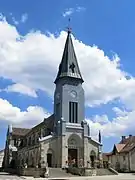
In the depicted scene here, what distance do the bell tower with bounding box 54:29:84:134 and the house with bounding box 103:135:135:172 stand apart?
19334 mm

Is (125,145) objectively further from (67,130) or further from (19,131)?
(19,131)

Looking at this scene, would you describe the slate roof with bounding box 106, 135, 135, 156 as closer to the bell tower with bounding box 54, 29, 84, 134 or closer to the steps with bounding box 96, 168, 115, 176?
the bell tower with bounding box 54, 29, 84, 134

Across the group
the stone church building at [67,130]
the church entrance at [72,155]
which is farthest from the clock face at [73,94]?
the church entrance at [72,155]

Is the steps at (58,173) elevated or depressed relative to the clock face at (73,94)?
depressed

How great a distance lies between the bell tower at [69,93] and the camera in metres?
62.9

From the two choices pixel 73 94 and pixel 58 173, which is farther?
pixel 73 94

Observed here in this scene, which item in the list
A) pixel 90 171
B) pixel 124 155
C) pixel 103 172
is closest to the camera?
pixel 90 171

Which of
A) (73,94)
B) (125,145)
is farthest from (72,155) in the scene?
(125,145)

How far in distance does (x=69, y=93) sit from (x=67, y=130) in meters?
8.03

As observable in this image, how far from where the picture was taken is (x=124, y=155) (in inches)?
3086

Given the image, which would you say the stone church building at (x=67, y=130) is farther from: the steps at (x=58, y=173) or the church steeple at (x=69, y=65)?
the steps at (x=58, y=173)

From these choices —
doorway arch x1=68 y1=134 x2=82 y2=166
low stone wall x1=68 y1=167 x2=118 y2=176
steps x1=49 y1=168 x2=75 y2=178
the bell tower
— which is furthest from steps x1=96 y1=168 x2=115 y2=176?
the bell tower

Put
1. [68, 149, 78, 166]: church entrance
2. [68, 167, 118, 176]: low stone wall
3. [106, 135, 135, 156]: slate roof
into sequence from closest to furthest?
[68, 167, 118, 176]: low stone wall → [68, 149, 78, 166]: church entrance → [106, 135, 135, 156]: slate roof

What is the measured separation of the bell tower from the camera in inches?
2475
